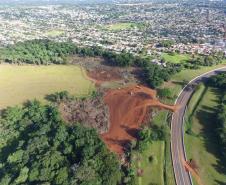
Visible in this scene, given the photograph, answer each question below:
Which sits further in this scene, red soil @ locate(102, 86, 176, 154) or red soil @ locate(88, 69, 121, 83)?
red soil @ locate(88, 69, 121, 83)

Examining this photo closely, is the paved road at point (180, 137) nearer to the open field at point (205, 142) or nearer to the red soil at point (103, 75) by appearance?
the open field at point (205, 142)

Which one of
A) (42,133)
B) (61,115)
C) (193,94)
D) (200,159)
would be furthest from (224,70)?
(42,133)

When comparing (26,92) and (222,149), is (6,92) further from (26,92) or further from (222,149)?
(222,149)

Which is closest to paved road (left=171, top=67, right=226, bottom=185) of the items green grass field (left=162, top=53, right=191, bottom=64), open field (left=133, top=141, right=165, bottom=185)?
open field (left=133, top=141, right=165, bottom=185)

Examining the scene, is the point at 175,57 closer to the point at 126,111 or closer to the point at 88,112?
the point at 126,111

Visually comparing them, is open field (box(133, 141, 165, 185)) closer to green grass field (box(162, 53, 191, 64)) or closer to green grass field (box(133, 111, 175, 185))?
green grass field (box(133, 111, 175, 185))

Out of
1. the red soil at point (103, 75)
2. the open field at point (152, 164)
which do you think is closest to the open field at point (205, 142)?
the open field at point (152, 164)

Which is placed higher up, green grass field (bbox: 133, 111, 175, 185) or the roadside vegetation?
the roadside vegetation
